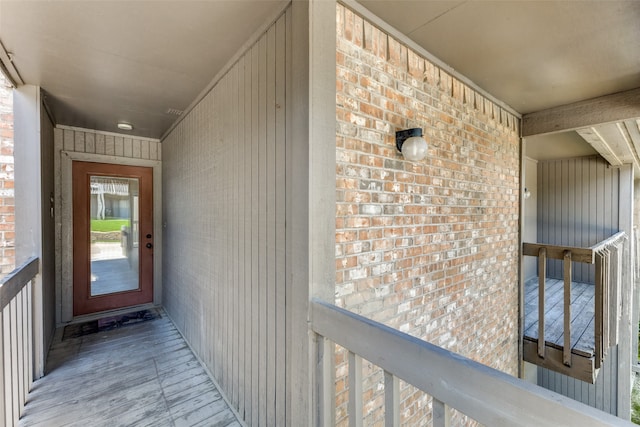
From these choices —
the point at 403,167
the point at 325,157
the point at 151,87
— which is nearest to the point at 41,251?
the point at 151,87

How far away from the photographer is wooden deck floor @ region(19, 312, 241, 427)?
84.9 inches

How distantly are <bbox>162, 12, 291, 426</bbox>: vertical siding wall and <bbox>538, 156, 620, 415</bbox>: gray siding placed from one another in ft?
18.0

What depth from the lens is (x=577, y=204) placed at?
601 centimetres

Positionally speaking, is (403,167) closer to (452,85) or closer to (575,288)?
(452,85)

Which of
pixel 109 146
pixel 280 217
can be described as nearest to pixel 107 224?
pixel 109 146

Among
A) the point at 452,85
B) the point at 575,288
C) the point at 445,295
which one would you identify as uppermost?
the point at 452,85

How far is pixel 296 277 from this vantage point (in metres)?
1.51

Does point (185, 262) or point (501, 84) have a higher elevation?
point (501, 84)

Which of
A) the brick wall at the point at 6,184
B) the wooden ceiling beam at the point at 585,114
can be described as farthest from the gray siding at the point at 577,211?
the brick wall at the point at 6,184

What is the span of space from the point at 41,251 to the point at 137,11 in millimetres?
2497

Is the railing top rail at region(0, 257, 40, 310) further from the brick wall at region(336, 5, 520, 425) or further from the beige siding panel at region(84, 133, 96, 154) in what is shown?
the brick wall at region(336, 5, 520, 425)

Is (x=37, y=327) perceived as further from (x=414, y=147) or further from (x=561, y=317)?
(x=561, y=317)

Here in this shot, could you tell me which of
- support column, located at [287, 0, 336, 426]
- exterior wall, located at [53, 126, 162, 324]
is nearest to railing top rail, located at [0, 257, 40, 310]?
exterior wall, located at [53, 126, 162, 324]

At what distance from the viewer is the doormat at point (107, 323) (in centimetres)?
358
